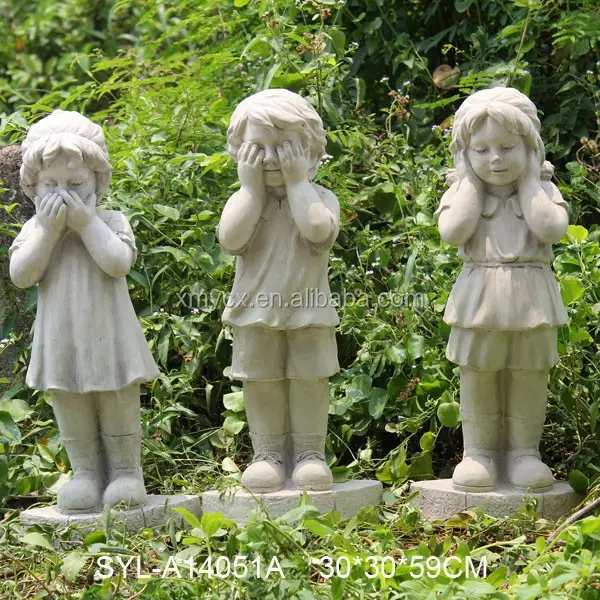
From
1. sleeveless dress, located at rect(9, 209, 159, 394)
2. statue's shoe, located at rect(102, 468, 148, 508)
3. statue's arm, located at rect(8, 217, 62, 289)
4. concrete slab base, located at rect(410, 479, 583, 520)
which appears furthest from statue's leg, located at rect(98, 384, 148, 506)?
concrete slab base, located at rect(410, 479, 583, 520)

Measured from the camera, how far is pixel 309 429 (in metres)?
4.55

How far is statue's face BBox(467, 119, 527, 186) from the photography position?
4.32m

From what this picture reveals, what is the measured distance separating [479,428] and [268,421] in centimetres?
79

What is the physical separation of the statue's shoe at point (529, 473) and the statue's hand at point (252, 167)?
1386 mm

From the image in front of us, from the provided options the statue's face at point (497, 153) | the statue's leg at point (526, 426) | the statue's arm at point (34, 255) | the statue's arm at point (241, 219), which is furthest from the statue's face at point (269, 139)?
the statue's leg at point (526, 426)

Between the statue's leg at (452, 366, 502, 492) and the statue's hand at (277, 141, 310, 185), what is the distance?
0.95 m

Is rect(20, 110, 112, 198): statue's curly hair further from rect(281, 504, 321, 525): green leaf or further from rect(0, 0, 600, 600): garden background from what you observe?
rect(281, 504, 321, 525): green leaf

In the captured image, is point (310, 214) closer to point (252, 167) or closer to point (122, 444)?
point (252, 167)

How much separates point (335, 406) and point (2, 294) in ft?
5.32

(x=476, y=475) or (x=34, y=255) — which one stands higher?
(x=34, y=255)

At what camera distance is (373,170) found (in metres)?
5.95

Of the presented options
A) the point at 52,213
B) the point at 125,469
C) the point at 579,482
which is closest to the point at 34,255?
the point at 52,213

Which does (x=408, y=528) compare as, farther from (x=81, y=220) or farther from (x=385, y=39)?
(x=385, y=39)

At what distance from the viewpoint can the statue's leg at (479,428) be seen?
4.49 m
